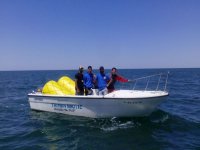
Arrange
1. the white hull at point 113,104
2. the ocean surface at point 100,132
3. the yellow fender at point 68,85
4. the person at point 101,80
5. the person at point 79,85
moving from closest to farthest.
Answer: the ocean surface at point 100,132 → the white hull at point 113,104 → the person at point 101,80 → the person at point 79,85 → the yellow fender at point 68,85

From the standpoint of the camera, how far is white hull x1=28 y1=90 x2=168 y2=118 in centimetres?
1030

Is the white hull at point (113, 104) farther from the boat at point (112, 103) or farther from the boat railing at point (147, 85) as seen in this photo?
the boat railing at point (147, 85)

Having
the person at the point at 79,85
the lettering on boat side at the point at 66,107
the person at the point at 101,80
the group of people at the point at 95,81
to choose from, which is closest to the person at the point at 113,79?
the group of people at the point at 95,81

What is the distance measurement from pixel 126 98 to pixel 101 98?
1.12 meters

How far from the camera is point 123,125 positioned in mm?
10422

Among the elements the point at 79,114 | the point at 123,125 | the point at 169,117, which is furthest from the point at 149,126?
the point at 79,114

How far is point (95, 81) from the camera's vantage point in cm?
1172

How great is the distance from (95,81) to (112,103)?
1.62 metres

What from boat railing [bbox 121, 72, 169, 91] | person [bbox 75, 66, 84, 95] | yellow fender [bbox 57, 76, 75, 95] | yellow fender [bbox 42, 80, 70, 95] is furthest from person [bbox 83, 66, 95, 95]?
boat railing [bbox 121, 72, 169, 91]

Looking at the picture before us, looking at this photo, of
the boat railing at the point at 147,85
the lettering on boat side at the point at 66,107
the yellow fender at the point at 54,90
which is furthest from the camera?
the yellow fender at the point at 54,90

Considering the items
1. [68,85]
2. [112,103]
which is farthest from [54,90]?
[112,103]

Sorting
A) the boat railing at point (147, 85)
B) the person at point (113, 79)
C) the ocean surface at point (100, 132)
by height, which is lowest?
the ocean surface at point (100, 132)

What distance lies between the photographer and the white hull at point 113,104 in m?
10.3

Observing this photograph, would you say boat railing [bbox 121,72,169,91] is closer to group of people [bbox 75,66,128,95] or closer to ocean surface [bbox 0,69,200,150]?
group of people [bbox 75,66,128,95]
